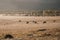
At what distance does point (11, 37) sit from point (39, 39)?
33.7 inches

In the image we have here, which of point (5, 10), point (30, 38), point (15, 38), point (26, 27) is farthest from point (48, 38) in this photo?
point (5, 10)

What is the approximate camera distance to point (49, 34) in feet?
22.9

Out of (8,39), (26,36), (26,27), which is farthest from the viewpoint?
(26,27)

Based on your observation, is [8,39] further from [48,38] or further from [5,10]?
[5,10]

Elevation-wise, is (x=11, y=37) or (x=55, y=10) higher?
(x=11, y=37)

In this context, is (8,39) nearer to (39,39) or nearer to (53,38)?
(39,39)

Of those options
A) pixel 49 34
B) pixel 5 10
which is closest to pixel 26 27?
pixel 49 34

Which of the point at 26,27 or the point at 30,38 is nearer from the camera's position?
the point at 30,38

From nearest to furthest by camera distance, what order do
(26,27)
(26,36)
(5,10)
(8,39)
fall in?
1. (8,39)
2. (26,36)
3. (26,27)
4. (5,10)

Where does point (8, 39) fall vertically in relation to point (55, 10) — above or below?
above

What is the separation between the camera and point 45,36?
6.66m

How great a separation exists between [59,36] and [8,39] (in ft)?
5.31

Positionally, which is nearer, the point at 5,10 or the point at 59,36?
the point at 59,36

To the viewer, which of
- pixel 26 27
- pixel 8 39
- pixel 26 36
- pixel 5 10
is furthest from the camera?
pixel 5 10
